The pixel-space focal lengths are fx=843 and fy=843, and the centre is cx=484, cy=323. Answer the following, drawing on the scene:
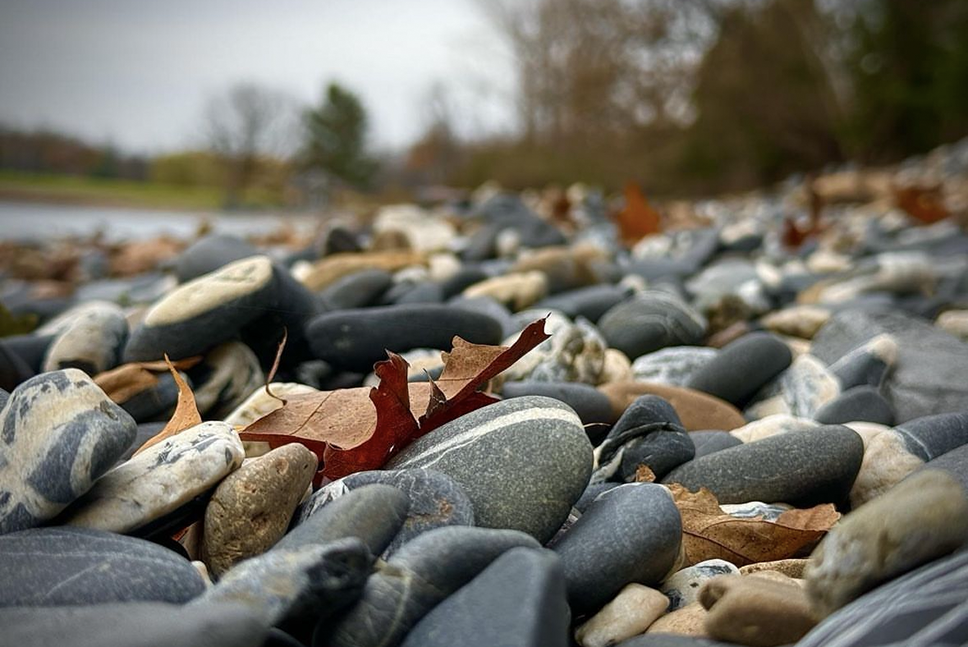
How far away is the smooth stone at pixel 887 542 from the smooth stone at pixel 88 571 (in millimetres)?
734

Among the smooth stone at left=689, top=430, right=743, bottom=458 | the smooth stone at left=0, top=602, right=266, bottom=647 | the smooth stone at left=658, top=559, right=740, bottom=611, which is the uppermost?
the smooth stone at left=0, top=602, right=266, bottom=647

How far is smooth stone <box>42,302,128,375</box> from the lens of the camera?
6.68 ft

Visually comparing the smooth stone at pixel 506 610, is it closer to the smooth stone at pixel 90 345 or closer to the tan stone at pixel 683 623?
the tan stone at pixel 683 623

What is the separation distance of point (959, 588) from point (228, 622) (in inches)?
29.2

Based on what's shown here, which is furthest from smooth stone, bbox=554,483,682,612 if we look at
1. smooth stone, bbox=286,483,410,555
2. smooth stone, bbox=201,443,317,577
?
smooth stone, bbox=201,443,317,577

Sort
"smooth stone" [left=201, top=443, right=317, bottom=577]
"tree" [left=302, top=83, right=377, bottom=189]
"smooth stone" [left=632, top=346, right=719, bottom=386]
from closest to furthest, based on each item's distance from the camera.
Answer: "smooth stone" [left=201, top=443, right=317, bottom=577], "smooth stone" [left=632, top=346, right=719, bottom=386], "tree" [left=302, top=83, right=377, bottom=189]

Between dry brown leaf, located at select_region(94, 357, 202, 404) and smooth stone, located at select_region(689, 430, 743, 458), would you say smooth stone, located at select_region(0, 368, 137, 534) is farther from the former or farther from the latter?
smooth stone, located at select_region(689, 430, 743, 458)

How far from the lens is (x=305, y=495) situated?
1.29 m

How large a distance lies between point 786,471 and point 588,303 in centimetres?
136

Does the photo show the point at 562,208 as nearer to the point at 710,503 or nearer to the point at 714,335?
the point at 714,335

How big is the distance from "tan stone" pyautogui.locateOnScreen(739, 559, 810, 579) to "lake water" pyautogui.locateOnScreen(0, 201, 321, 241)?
263 inches

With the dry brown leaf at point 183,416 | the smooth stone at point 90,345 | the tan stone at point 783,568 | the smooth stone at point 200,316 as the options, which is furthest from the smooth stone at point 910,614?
the smooth stone at point 90,345

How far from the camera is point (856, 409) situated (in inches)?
72.1

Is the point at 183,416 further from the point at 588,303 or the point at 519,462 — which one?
the point at 588,303
